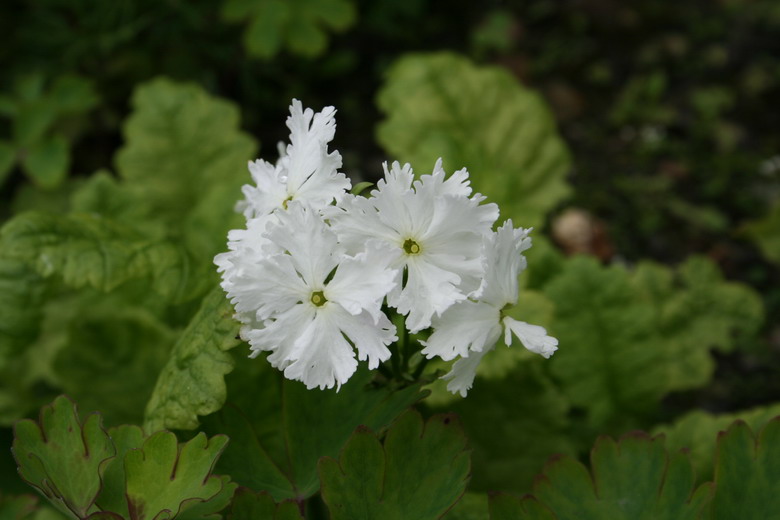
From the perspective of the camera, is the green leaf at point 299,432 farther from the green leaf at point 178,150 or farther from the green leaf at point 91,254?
the green leaf at point 178,150

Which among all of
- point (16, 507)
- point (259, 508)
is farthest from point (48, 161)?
point (259, 508)

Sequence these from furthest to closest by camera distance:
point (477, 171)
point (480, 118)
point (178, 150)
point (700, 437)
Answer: point (480, 118) → point (178, 150) → point (477, 171) → point (700, 437)

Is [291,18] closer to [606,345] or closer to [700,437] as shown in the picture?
[606,345]

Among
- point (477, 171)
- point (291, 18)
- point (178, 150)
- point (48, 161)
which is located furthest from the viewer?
point (291, 18)

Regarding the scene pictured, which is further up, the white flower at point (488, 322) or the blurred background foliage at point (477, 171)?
the blurred background foliage at point (477, 171)

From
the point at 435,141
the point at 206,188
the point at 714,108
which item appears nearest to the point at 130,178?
the point at 206,188

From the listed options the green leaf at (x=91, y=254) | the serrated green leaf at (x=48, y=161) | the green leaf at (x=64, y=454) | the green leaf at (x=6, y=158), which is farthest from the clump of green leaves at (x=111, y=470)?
the green leaf at (x=6, y=158)
